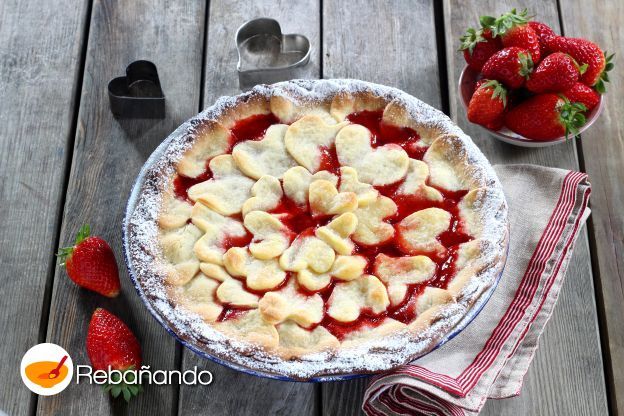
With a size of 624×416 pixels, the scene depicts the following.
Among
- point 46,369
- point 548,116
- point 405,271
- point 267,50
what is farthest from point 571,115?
point 46,369

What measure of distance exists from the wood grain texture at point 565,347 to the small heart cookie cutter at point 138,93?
97 cm

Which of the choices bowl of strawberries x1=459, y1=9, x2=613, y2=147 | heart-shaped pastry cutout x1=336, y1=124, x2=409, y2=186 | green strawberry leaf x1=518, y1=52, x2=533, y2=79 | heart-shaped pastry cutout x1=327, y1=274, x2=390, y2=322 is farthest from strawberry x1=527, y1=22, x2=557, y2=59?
heart-shaped pastry cutout x1=327, y1=274, x2=390, y2=322

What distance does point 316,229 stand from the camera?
1869mm

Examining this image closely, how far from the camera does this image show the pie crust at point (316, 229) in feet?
5.67

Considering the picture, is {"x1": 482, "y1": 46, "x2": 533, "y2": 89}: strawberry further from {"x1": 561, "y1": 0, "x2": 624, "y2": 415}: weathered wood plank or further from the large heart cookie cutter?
the large heart cookie cutter

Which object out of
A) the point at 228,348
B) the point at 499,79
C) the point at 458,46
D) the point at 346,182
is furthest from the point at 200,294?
the point at 458,46

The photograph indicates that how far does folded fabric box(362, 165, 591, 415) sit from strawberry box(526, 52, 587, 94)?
24 cm

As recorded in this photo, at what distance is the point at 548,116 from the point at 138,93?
1283 mm

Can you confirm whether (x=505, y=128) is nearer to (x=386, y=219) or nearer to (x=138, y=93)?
(x=386, y=219)

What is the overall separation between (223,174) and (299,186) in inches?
8.4

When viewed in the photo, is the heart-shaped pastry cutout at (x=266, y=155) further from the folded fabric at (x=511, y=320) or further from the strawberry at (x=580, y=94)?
the strawberry at (x=580, y=94)

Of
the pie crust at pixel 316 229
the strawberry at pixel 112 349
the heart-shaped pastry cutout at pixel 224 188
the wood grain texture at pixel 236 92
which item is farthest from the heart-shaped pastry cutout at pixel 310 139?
the strawberry at pixel 112 349

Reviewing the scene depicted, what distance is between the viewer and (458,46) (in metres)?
2.47

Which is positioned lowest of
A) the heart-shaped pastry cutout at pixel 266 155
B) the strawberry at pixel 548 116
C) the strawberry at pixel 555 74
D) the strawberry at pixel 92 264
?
the strawberry at pixel 92 264
